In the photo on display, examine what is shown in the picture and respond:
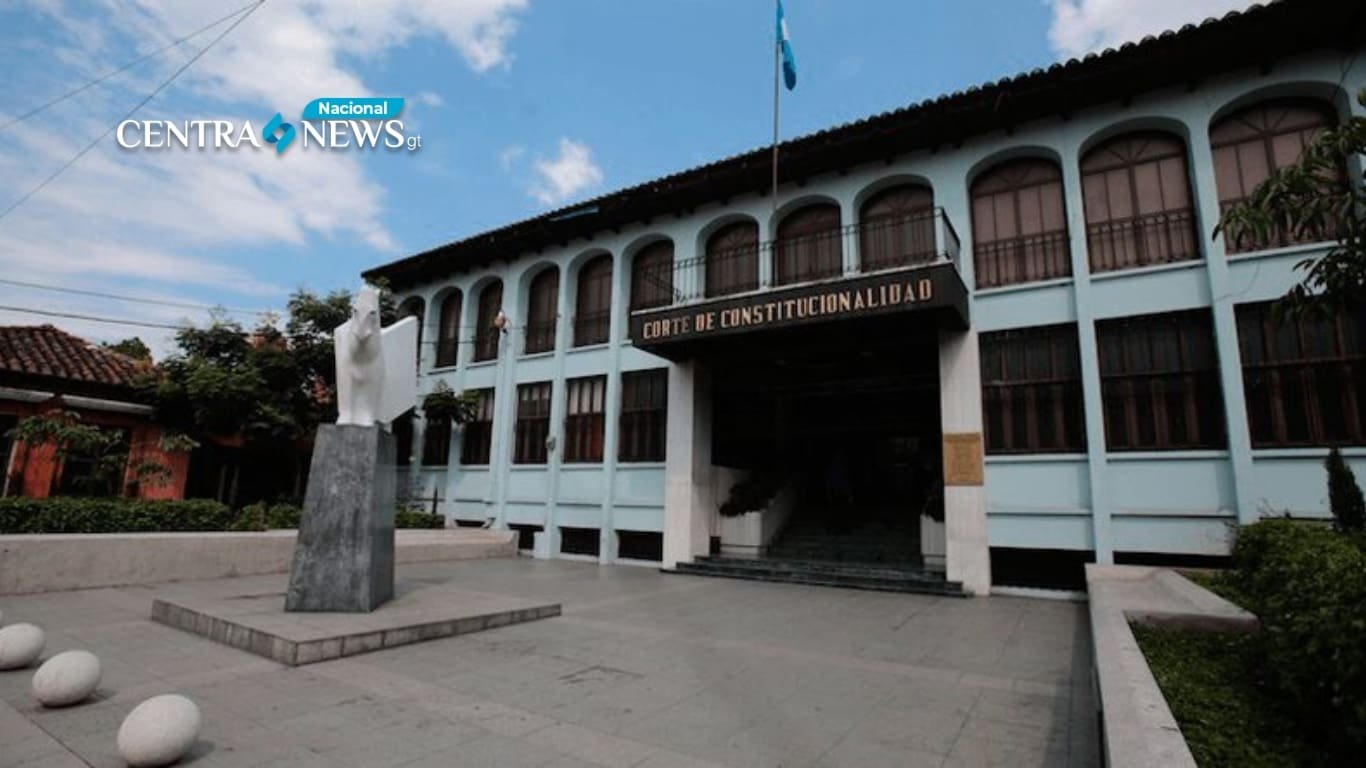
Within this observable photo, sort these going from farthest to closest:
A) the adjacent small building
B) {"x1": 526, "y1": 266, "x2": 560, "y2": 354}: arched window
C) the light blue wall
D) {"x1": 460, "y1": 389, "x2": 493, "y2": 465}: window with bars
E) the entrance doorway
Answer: {"x1": 460, "y1": 389, "x2": 493, "y2": 465}: window with bars < {"x1": 526, "y1": 266, "x2": 560, "y2": 354}: arched window < the adjacent small building < the entrance doorway < the light blue wall

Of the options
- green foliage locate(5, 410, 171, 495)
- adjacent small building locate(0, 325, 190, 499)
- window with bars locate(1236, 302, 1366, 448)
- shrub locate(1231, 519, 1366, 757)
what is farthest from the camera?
adjacent small building locate(0, 325, 190, 499)

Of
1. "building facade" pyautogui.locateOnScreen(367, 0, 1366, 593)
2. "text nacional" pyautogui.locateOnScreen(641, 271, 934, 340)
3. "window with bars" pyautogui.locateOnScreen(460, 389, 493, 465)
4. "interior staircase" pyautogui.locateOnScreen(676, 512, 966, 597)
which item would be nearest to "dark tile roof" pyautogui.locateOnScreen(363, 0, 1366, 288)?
"building facade" pyautogui.locateOnScreen(367, 0, 1366, 593)

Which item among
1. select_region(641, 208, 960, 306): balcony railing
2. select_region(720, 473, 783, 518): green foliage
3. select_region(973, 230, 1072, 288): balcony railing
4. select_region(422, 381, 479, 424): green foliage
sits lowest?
select_region(720, 473, 783, 518): green foliage

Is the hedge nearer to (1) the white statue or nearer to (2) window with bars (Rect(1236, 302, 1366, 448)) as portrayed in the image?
(1) the white statue

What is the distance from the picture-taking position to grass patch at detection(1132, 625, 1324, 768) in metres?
3.36

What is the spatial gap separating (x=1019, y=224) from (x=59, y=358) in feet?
69.3

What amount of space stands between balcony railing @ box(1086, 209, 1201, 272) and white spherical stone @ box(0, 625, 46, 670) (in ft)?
48.5

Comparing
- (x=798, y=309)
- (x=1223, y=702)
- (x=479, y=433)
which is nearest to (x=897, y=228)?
(x=798, y=309)

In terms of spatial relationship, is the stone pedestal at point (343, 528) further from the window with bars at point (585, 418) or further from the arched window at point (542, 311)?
the arched window at point (542, 311)

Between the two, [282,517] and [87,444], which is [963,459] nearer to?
[282,517]

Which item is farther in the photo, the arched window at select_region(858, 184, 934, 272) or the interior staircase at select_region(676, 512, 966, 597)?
the arched window at select_region(858, 184, 934, 272)

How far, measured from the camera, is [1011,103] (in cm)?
1241

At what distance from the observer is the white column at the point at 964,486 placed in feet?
38.2

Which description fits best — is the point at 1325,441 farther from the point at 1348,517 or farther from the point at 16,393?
the point at 16,393
